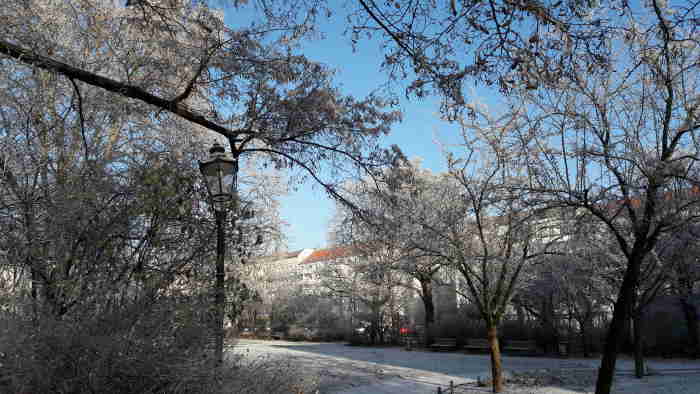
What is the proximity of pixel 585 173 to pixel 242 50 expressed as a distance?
5.06 m

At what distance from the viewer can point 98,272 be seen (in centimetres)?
523

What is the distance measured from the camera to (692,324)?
1734cm

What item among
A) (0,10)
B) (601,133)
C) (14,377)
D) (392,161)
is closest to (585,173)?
(601,133)

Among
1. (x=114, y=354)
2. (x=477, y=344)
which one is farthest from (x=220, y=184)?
(x=477, y=344)

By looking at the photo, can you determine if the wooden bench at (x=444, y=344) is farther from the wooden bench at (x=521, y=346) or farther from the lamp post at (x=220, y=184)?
the lamp post at (x=220, y=184)

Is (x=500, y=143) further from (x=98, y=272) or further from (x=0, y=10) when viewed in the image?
(x=0, y=10)

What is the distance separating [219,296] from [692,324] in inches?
715

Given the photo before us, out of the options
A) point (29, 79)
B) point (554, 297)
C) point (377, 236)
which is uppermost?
point (29, 79)

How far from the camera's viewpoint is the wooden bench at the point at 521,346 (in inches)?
781

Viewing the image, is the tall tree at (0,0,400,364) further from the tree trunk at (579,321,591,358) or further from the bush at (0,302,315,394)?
the tree trunk at (579,321,591,358)

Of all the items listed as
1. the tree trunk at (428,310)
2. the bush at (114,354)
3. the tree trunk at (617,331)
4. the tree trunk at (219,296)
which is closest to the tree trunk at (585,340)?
the tree trunk at (428,310)

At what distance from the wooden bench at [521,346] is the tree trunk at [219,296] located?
17.2 meters

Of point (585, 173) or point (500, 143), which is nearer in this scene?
point (585, 173)

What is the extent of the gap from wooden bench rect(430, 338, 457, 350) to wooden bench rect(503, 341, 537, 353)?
2.92 metres
